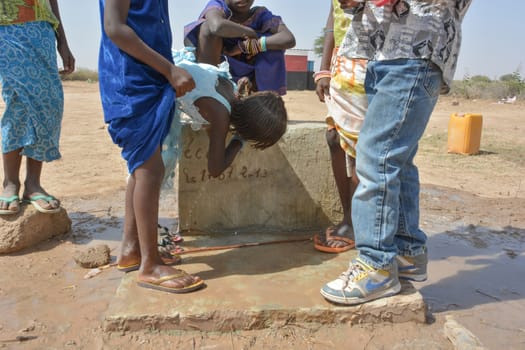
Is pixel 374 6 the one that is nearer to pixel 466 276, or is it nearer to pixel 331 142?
pixel 331 142

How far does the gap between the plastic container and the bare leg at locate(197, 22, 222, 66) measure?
4557 millimetres

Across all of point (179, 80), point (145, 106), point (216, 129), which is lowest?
point (216, 129)

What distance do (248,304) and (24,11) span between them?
2366 millimetres

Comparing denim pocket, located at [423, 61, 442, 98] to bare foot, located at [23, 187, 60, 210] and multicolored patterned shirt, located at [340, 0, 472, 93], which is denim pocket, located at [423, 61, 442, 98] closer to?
multicolored patterned shirt, located at [340, 0, 472, 93]

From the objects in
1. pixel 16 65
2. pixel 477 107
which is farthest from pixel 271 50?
pixel 477 107

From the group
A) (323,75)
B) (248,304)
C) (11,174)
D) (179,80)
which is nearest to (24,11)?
(11,174)

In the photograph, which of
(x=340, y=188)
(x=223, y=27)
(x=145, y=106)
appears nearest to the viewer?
(x=145, y=106)

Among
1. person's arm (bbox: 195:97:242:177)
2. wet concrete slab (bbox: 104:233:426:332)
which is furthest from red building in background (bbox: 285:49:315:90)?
wet concrete slab (bbox: 104:233:426:332)

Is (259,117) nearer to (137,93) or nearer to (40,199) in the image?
(137,93)

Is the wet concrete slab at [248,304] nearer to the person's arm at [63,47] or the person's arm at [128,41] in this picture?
the person's arm at [128,41]

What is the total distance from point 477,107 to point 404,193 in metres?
14.2

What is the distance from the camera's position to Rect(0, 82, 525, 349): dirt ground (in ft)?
6.63

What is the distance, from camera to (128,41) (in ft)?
6.75

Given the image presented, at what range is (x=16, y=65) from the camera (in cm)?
300
